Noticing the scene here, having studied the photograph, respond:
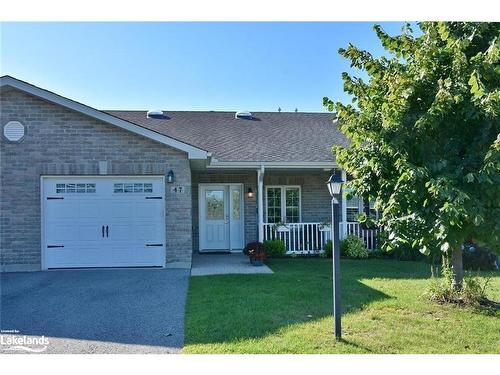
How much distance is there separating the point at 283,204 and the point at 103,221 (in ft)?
19.7

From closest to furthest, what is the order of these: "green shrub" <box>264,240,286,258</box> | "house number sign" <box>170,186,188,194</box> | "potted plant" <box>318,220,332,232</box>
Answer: "house number sign" <box>170,186,188,194</box> → "green shrub" <box>264,240,286,258</box> → "potted plant" <box>318,220,332,232</box>

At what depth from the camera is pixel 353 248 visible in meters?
11.3

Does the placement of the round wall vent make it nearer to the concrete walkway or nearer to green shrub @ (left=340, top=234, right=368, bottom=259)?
the concrete walkway

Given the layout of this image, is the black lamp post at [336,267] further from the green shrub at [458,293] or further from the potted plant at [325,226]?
the potted plant at [325,226]

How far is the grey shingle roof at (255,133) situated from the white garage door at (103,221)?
282cm

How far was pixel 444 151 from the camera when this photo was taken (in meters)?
5.68

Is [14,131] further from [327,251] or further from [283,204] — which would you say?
[327,251]

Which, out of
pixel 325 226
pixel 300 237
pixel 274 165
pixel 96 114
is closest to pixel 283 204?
pixel 300 237

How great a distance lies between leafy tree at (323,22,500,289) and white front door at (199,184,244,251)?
693 cm

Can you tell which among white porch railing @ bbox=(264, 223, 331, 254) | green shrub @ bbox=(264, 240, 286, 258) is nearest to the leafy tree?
green shrub @ bbox=(264, 240, 286, 258)

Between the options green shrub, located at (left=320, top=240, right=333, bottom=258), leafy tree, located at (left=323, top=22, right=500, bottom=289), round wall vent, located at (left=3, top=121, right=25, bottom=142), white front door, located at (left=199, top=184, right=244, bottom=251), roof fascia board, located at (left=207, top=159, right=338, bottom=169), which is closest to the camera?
leafy tree, located at (left=323, top=22, right=500, bottom=289)

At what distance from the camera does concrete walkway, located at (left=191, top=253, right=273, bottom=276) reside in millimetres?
9062

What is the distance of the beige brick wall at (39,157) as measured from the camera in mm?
9023

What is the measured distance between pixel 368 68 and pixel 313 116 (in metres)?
10.2
